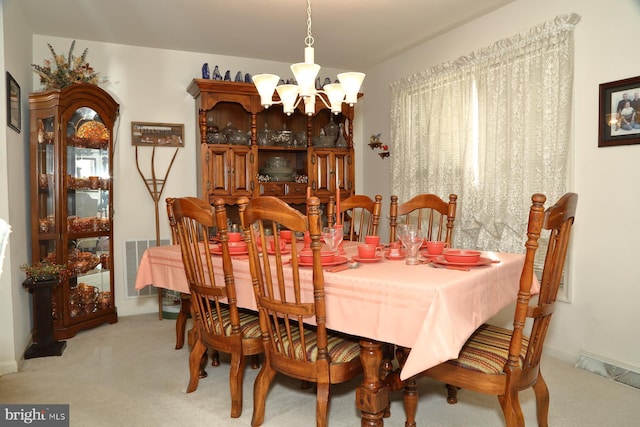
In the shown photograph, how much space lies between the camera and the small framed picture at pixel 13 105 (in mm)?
2895

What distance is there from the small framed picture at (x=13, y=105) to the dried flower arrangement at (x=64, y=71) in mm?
364

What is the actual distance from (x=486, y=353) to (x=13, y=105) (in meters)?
3.21

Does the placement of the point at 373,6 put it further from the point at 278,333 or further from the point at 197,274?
the point at 278,333

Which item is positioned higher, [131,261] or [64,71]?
[64,71]

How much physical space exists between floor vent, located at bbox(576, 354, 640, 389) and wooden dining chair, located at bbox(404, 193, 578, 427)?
1069 mm

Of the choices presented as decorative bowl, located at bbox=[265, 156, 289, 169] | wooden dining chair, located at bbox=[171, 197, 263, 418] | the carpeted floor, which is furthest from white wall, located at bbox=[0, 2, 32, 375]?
decorative bowl, located at bbox=[265, 156, 289, 169]

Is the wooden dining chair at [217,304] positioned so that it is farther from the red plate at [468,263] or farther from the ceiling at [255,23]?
the ceiling at [255,23]

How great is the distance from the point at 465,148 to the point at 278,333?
7.56 ft

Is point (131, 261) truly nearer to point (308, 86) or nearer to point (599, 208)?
point (308, 86)

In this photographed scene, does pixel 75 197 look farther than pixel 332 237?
Yes

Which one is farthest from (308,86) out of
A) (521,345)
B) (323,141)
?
(323,141)

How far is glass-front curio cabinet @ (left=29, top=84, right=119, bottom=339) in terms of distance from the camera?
3.41 m

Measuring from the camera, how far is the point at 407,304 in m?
1.68

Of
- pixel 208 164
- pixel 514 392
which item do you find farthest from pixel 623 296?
pixel 208 164
